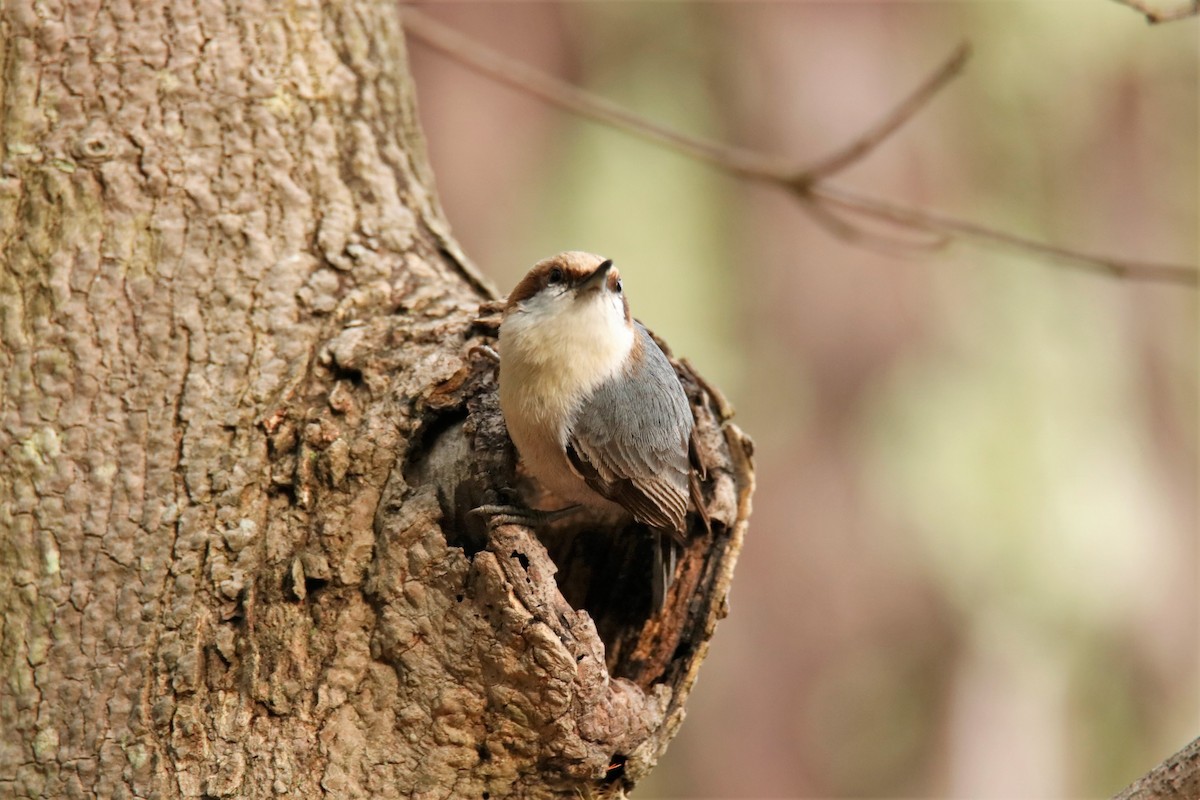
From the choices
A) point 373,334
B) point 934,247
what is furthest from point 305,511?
point 934,247

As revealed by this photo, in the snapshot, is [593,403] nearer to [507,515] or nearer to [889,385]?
[507,515]

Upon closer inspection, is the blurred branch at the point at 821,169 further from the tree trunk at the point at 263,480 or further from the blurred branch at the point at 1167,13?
the tree trunk at the point at 263,480

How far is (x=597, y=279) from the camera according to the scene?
2.36 metres

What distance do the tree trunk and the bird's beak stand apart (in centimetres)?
23

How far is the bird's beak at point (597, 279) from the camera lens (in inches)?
91.9

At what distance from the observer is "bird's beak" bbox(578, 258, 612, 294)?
91.9 inches

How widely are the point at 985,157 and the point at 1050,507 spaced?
239 cm

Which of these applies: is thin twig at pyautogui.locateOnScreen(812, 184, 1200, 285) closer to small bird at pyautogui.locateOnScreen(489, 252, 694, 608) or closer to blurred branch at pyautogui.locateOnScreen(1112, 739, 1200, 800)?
small bird at pyautogui.locateOnScreen(489, 252, 694, 608)

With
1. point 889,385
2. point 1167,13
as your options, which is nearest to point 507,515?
point 1167,13

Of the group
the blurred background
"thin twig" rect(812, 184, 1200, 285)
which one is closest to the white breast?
"thin twig" rect(812, 184, 1200, 285)

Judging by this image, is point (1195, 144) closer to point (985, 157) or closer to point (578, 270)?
point (985, 157)

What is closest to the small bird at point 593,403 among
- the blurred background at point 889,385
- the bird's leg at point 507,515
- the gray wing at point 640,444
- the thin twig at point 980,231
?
the gray wing at point 640,444

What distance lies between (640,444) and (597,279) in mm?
366

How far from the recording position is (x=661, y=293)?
268 inches
